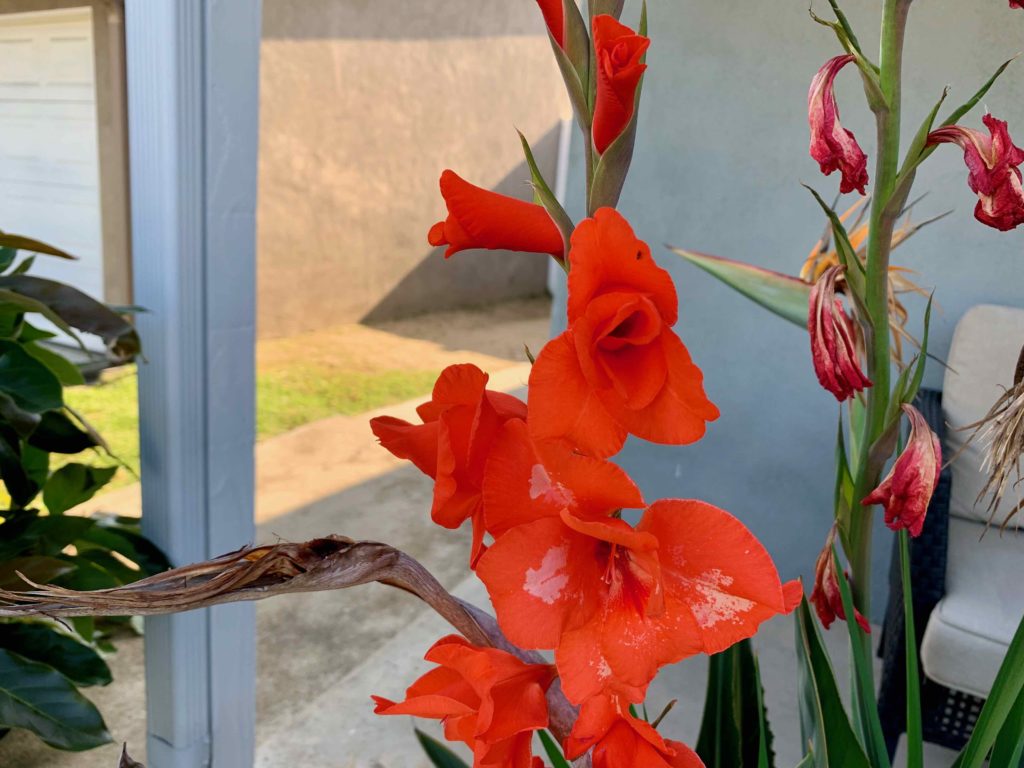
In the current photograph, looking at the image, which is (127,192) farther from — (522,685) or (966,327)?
(966,327)

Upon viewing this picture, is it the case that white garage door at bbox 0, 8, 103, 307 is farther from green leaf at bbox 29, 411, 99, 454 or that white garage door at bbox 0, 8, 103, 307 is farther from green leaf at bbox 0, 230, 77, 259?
green leaf at bbox 29, 411, 99, 454

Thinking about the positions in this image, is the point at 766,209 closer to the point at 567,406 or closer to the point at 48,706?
the point at 48,706

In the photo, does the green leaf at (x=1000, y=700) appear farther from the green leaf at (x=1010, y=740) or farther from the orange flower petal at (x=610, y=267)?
the orange flower petal at (x=610, y=267)

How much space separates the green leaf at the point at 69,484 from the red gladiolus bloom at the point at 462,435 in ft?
3.91

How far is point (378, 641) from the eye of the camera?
243cm

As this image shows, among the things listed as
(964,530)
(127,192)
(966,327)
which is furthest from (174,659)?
(966,327)

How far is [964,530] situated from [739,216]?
106 centimetres

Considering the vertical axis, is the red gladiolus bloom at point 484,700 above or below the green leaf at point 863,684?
above

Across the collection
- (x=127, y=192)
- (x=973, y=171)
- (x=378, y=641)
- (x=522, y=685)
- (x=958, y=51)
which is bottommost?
(x=378, y=641)

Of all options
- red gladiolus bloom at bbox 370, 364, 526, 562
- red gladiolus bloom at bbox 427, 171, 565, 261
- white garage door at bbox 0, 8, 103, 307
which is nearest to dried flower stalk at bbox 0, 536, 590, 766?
red gladiolus bloom at bbox 370, 364, 526, 562

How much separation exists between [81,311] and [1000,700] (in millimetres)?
1129

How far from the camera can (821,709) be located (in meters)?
0.58

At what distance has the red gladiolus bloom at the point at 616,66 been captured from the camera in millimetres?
337

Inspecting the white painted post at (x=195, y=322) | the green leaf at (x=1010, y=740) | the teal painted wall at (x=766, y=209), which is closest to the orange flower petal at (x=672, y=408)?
the green leaf at (x=1010, y=740)
